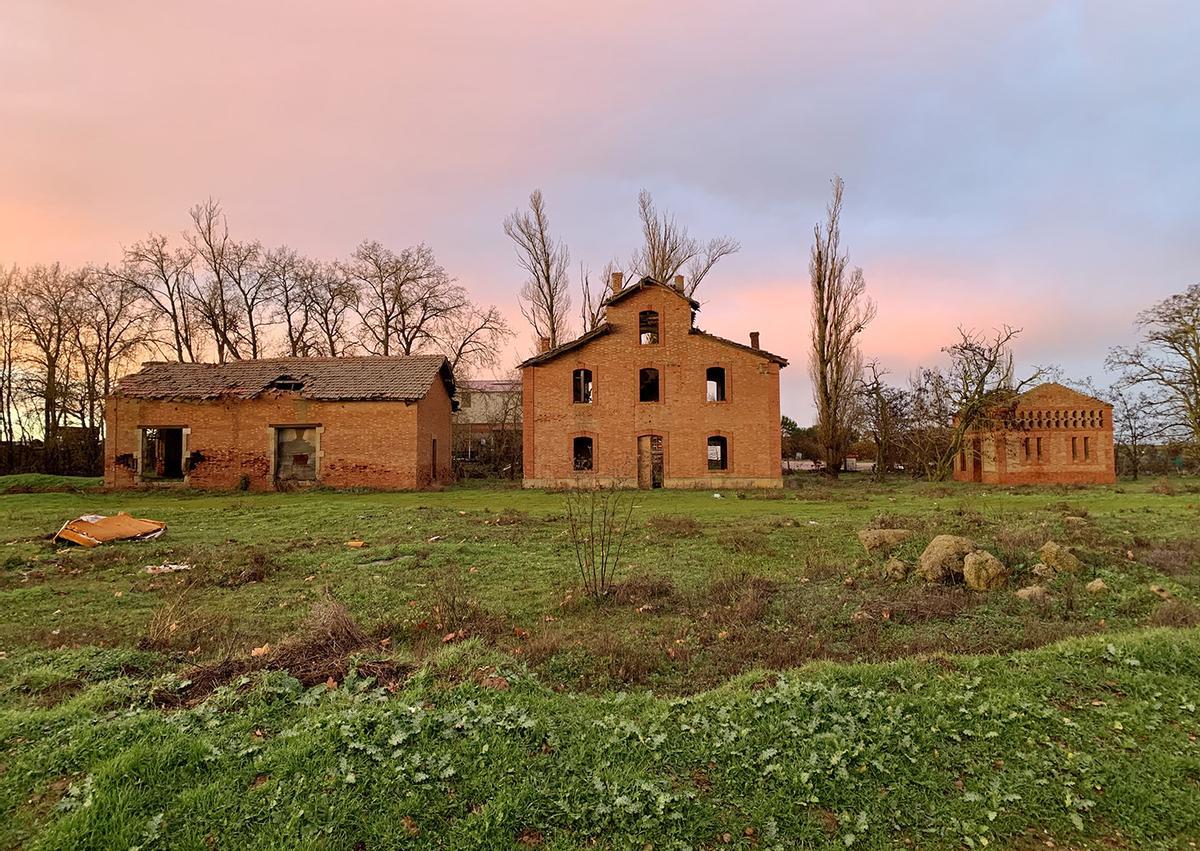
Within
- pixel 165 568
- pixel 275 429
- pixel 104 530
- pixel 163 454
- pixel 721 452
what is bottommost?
pixel 165 568

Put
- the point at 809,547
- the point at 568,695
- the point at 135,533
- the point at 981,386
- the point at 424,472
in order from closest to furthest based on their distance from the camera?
the point at 568,695
the point at 809,547
the point at 135,533
the point at 424,472
the point at 981,386

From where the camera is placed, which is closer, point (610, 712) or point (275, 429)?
point (610, 712)

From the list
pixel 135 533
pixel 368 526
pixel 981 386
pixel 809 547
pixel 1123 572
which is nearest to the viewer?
pixel 1123 572

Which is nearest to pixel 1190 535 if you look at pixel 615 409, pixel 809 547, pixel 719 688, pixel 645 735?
pixel 809 547

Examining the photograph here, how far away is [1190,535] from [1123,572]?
4527 millimetres

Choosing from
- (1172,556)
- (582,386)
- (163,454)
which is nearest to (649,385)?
(582,386)

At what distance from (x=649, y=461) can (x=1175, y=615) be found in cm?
2130

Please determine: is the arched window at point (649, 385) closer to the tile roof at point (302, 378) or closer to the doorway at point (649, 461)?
the doorway at point (649, 461)

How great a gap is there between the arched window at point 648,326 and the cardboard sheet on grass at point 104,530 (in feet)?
64.3

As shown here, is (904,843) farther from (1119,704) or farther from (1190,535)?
(1190,535)

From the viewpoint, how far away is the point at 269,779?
3.52 metres

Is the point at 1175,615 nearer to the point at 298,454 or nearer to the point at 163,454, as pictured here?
the point at 298,454

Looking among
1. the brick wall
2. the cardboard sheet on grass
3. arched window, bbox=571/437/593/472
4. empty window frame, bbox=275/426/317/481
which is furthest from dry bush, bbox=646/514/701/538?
empty window frame, bbox=275/426/317/481

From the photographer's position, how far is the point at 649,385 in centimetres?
2855
